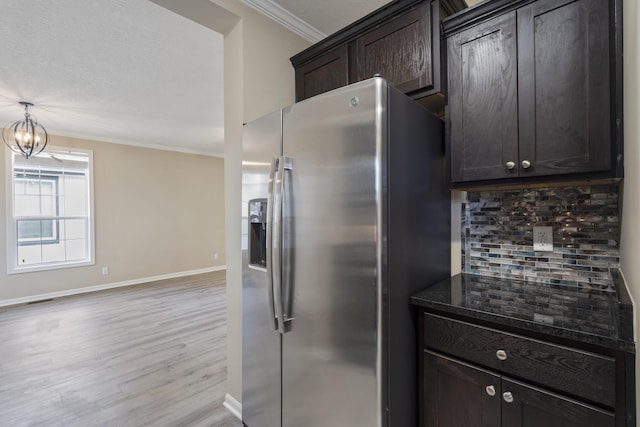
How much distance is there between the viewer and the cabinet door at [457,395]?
1.20m

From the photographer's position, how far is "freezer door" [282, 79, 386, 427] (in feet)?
4.02

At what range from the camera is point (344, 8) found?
2.04 meters

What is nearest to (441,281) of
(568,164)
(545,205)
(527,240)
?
(527,240)

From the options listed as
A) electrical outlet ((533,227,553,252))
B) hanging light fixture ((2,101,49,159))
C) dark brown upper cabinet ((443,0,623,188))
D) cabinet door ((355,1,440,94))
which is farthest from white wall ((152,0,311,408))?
hanging light fixture ((2,101,49,159))

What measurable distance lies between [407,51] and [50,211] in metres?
5.77

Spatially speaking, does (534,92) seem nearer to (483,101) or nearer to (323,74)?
(483,101)

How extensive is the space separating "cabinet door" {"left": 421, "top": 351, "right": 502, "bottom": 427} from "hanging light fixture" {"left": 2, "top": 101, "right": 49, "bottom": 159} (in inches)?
194

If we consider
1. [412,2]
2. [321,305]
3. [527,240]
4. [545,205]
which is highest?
[412,2]

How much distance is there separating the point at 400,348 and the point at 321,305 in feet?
1.22

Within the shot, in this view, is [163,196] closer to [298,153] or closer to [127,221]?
[127,221]

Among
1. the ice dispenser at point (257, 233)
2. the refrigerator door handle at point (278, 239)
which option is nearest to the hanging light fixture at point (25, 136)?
the ice dispenser at point (257, 233)

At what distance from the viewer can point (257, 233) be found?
1.77 m

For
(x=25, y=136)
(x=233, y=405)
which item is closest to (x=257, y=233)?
(x=233, y=405)

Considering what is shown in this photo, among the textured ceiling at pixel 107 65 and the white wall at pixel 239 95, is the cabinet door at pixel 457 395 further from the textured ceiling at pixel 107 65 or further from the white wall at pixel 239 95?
the textured ceiling at pixel 107 65
